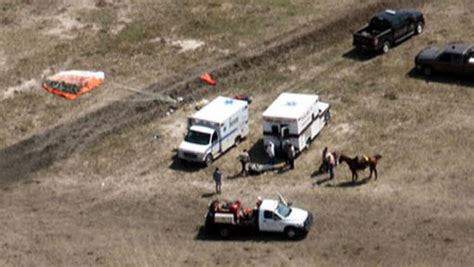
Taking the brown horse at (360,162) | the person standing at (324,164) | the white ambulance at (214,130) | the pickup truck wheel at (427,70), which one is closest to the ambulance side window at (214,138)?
the white ambulance at (214,130)

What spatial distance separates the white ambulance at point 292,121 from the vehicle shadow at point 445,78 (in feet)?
A: 26.9

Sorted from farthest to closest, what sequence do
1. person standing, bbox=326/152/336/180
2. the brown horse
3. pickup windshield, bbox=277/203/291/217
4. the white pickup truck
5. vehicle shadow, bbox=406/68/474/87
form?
vehicle shadow, bbox=406/68/474/87
person standing, bbox=326/152/336/180
the brown horse
pickup windshield, bbox=277/203/291/217
the white pickup truck

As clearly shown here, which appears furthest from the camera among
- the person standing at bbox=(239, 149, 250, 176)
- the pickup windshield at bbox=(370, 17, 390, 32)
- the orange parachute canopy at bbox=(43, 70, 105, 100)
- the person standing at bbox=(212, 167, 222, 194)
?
the pickup windshield at bbox=(370, 17, 390, 32)

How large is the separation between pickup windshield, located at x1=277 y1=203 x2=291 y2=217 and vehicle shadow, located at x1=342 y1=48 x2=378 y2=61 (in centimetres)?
1744

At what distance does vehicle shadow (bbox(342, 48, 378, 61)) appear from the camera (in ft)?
171

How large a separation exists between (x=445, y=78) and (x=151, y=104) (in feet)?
52.6

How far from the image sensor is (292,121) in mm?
41875

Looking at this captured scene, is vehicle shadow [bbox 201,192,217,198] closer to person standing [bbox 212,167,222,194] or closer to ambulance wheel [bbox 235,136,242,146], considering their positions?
person standing [bbox 212,167,222,194]

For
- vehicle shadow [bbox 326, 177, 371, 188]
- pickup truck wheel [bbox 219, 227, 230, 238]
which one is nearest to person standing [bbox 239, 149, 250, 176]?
vehicle shadow [bbox 326, 177, 371, 188]

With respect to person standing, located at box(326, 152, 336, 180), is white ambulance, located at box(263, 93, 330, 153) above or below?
above

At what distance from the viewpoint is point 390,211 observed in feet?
125

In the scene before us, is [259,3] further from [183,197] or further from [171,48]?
[183,197]

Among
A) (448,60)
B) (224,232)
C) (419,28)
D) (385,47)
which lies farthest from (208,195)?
(419,28)

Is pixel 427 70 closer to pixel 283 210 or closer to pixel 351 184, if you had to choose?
pixel 351 184
